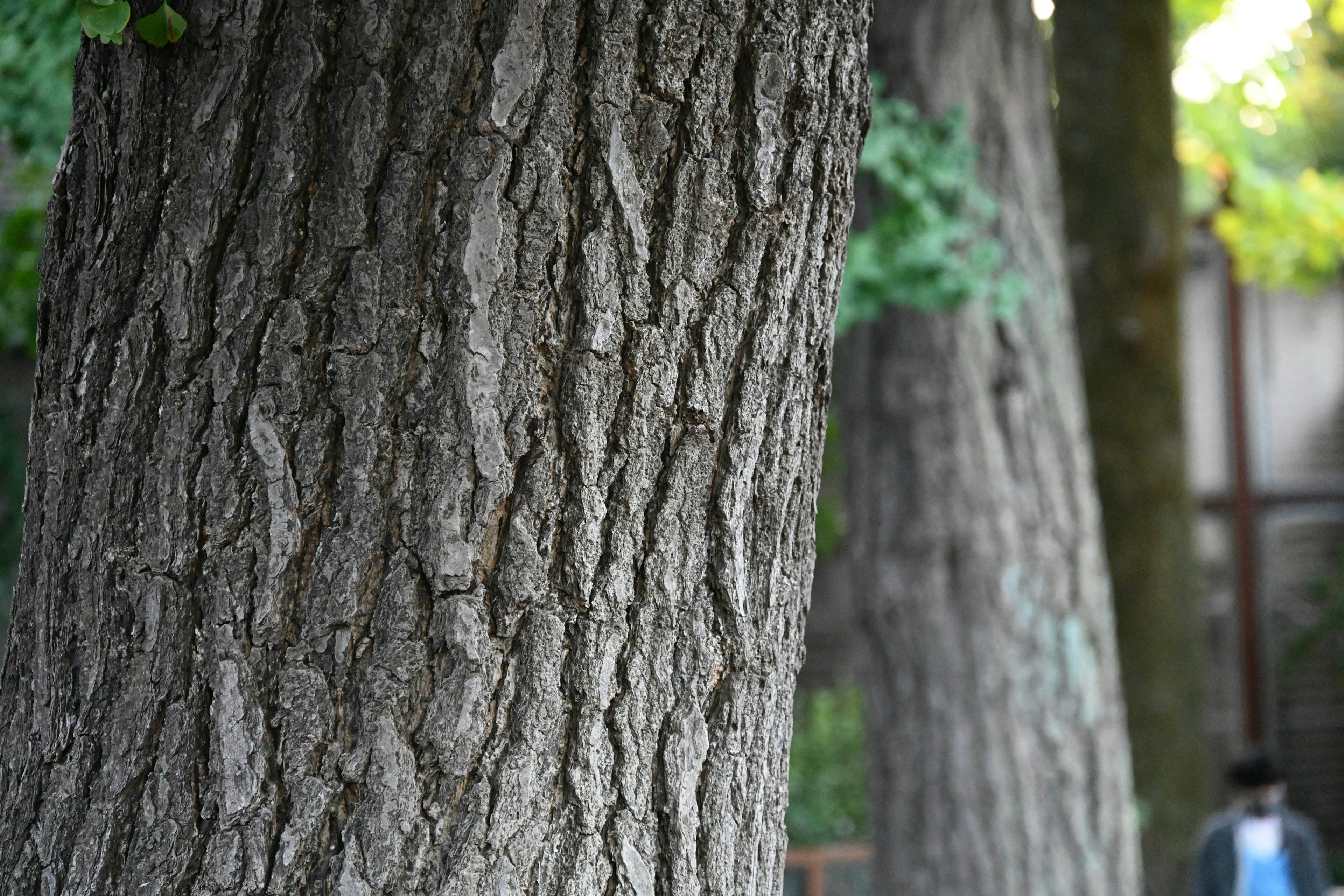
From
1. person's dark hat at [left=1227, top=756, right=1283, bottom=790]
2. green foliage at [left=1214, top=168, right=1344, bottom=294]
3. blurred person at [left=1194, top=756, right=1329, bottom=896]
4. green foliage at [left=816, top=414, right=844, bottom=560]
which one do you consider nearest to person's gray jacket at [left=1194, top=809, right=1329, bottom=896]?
blurred person at [left=1194, top=756, right=1329, bottom=896]

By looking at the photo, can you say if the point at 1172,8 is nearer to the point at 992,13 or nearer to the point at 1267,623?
the point at 992,13

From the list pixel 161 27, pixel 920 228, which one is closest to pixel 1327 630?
pixel 920 228

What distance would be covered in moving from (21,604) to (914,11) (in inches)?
139

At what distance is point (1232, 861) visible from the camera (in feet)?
18.6

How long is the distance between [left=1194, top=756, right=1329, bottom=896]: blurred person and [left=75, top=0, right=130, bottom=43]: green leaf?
19.4ft

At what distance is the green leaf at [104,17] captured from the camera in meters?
1.14

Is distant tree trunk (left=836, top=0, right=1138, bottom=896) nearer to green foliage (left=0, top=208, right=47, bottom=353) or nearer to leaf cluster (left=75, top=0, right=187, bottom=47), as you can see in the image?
green foliage (left=0, top=208, right=47, bottom=353)

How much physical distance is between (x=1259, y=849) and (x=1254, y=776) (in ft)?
1.13

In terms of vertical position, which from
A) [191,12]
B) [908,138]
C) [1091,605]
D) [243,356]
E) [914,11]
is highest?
[914,11]

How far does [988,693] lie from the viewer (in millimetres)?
4047

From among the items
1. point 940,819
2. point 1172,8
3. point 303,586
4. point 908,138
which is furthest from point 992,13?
point 303,586

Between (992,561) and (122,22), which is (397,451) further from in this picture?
(992,561)

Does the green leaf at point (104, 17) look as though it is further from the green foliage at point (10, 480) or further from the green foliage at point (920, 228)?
the green foliage at point (10, 480)

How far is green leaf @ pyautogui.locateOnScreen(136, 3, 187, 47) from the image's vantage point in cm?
117
